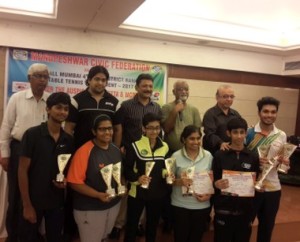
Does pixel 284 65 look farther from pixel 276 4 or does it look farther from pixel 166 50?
pixel 166 50

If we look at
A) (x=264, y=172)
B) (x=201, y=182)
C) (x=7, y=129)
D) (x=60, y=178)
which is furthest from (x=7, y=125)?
(x=264, y=172)

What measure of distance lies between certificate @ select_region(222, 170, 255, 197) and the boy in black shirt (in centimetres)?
4

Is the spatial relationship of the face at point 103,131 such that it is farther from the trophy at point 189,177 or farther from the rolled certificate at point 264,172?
the rolled certificate at point 264,172

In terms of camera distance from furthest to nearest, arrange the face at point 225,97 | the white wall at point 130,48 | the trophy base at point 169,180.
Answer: the white wall at point 130,48 → the face at point 225,97 → the trophy base at point 169,180

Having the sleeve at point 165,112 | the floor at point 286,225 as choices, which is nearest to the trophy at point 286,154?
the sleeve at point 165,112

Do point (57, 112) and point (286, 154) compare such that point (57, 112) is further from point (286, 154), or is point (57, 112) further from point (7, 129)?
point (286, 154)

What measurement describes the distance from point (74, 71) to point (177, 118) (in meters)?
1.90

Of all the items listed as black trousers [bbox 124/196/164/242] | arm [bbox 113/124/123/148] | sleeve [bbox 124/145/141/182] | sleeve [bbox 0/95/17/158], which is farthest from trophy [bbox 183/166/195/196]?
sleeve [bbox 0/95/17/158]

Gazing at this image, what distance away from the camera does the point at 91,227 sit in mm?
2045

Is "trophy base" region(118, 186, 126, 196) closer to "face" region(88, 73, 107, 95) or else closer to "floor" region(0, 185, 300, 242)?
"face" region(88, 73, 107, 95)

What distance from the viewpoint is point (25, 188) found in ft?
6.21

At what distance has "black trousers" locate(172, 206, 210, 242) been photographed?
2258 millimetres

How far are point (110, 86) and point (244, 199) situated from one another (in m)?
2.65

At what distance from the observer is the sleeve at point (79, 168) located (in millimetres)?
1991
